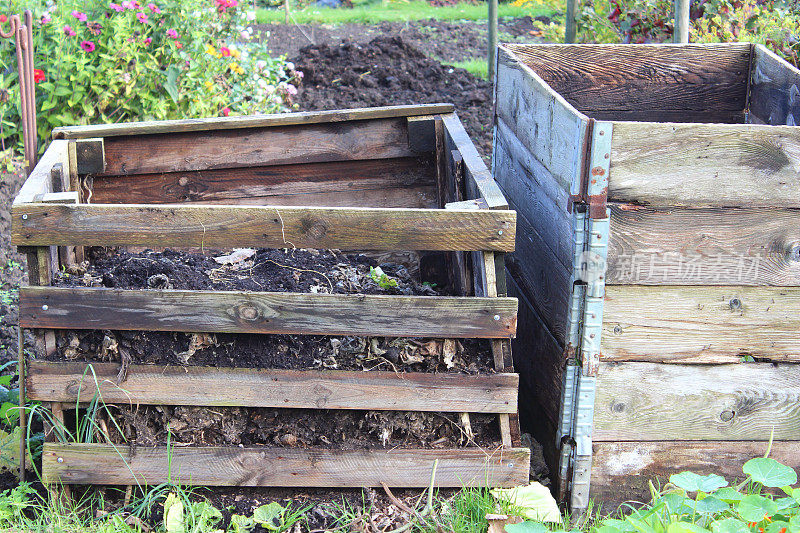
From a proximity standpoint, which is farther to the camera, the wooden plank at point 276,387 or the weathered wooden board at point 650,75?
the weathered wooden board at point 650,75

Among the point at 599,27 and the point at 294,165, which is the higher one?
the point at 599,27

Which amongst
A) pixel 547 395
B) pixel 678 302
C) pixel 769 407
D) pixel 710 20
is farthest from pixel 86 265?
pixel 710 20

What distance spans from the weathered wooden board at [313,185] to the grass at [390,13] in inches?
348

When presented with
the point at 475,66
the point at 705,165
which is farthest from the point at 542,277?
the point at 475,66

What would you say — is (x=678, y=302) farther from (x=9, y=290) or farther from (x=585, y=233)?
(x=9, y=290)

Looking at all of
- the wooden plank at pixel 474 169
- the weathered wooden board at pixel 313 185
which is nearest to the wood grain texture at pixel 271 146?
the weathered wooden board at pixel 313 185

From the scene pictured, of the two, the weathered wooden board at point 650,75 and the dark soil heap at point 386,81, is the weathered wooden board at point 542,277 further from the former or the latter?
the dark soil heap at point 386,81

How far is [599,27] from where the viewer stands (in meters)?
5.56

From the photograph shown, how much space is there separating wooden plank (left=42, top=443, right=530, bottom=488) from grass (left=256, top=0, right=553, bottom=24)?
10346 mm

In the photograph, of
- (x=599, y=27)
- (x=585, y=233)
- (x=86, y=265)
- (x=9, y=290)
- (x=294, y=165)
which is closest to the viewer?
(x=585, y=233)

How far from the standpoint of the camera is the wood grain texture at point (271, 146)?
3.32 m

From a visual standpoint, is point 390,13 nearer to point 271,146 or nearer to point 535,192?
point 271,146

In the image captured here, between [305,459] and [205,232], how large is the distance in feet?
2.50

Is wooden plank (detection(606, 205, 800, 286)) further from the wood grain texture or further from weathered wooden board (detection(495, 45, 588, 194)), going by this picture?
the wood grain texture
